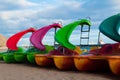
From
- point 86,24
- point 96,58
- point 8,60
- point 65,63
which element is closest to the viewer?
point 96,58

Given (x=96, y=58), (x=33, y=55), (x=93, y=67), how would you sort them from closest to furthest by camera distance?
(x=96, y=58) < (x=93, y=67) < (x=33, y=55)

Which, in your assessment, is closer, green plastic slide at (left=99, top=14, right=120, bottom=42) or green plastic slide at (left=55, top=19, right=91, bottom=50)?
green plastic slide at (left=99, top=14, right=120, bottom=42)

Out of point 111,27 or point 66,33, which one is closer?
point 111,27

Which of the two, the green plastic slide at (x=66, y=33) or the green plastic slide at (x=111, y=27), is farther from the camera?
the green plastic slide at (x=66, y=33)

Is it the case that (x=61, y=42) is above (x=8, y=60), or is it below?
above

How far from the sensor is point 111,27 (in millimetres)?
14805

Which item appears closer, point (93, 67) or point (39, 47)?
point (93, 67)

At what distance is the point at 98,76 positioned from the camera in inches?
547

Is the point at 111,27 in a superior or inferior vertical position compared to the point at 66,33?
superior

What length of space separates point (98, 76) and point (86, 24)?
4.48m

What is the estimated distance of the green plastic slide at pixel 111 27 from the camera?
14350 millimetres

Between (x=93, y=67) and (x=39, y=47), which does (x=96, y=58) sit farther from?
(x=39, y=47)

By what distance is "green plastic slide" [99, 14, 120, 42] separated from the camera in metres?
14.4

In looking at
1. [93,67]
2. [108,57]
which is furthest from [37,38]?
[108,57]
